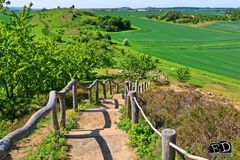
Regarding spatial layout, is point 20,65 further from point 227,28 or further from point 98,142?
point 227,28

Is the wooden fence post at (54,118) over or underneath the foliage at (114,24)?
over

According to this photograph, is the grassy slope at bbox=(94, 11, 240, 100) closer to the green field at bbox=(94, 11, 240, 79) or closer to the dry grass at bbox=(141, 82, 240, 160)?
the green field at bbox=(94, 11, 240, 79)

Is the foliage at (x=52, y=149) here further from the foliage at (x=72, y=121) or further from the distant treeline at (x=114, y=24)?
the distant treeline at (x=114, y=24)

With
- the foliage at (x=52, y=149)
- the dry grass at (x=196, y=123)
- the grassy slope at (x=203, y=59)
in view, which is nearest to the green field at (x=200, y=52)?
the grassy slope at (x=203, y=59)

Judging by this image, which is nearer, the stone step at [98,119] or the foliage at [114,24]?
the stone step at [98,119]

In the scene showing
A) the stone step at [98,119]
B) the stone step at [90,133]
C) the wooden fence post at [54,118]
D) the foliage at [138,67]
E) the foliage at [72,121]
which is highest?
the wooden fence post at [54,118]

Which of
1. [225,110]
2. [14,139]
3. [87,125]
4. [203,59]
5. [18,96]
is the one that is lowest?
[203,59]

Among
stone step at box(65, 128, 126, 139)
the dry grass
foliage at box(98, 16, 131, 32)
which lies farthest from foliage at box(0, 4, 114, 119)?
foliage at box(98, 16, 131, 32)

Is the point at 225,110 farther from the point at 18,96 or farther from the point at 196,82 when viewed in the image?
the point at 196,82

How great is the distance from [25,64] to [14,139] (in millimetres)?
12274

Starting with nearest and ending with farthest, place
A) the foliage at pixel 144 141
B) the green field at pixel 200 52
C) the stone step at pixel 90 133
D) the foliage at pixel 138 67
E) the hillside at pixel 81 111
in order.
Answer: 1. the foliage at pixel 144 141
2. the hillside at pixel 81 111
3. the stone step at pixel 90 133
4. the foliage at pixel 138 67
5. the green field at pixel 200 52

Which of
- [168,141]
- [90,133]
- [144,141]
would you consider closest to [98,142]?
[90,133]

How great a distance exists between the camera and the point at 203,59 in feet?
217

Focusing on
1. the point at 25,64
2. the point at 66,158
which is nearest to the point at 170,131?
the point at 66,158
